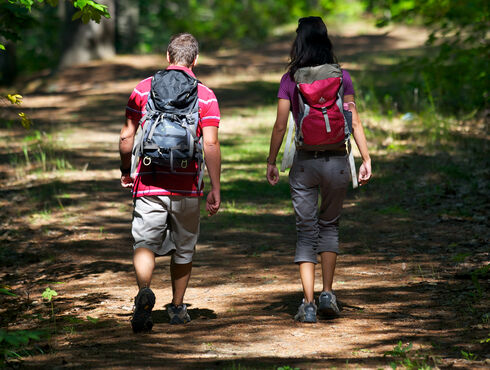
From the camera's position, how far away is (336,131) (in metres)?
5.25

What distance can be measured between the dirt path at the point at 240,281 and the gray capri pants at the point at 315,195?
2.01ft

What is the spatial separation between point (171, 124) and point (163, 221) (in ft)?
2.35

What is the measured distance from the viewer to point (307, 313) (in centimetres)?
545

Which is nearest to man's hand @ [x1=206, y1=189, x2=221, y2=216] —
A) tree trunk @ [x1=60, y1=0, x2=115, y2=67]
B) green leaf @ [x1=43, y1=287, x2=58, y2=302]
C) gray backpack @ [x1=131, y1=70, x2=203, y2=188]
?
gray backpack @ [x1=131, y1=70, x2=203, y2=188]

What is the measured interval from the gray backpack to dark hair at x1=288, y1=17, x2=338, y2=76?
84 centimetres

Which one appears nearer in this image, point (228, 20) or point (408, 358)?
point (408, 358)

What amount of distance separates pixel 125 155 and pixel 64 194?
5431 millimetres

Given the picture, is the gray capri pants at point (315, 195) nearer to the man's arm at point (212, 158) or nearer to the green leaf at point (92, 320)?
the man's arm at point (212, 158)

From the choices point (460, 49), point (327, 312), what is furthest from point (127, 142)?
point (460, 49)

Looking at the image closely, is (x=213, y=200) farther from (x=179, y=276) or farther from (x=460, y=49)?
(x=460, y=49)

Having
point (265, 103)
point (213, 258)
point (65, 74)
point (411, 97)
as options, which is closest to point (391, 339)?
point (213, 258)

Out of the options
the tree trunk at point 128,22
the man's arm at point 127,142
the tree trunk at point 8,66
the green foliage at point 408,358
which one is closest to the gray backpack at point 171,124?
the man's arm at point 127,142

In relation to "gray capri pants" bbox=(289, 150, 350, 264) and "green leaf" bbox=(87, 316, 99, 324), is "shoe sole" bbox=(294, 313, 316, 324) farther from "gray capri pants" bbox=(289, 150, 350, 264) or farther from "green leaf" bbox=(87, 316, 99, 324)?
"green leaf" bbox=(87, 316, 99, 324)

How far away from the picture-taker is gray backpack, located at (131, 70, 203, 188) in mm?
4930
